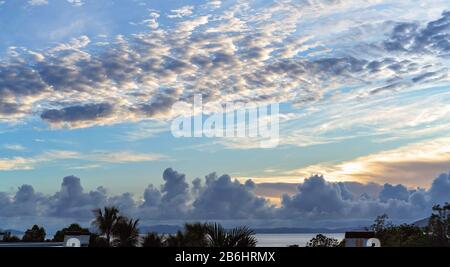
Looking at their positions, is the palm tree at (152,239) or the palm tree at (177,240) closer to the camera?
the palm tree at (177,240)

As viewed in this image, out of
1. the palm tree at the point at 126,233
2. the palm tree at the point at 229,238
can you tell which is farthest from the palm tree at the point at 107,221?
the palm tree at the point at 229,238

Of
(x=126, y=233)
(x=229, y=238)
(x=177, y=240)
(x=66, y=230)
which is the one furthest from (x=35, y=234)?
(x=229, y=238)

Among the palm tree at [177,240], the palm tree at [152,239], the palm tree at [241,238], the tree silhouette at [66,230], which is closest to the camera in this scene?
the palm tree at [241,238]

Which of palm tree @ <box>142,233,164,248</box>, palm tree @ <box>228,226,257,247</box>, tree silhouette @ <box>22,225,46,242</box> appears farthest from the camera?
tree silhouette @ <box>22,225,46,242</box>

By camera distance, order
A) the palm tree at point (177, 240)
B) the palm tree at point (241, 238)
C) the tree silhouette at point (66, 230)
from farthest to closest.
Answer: the tree silhouette at point (66, 230) → the palm tree at point (177, 240) → the palm tree at point (241, 238)

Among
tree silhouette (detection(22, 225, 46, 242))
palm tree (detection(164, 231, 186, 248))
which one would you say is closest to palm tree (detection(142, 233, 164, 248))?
palm tree (detection(164, 231, 186, 248))

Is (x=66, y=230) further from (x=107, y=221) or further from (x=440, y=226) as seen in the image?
(x=440, y=226)

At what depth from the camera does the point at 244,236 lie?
60.4ft

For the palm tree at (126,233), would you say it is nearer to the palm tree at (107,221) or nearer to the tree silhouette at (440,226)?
the palm tree at (107,221)

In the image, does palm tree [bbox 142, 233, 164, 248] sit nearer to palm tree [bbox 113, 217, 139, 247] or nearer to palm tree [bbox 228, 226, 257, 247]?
palm tree [bbox 113, 217, 139, 247]
